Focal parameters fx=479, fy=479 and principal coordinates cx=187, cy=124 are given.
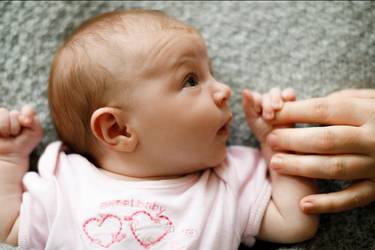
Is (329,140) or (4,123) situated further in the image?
(4,123)

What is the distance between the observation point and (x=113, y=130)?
1077mm

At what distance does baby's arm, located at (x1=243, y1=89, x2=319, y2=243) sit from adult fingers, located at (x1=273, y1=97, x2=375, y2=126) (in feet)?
0.11

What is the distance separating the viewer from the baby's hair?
3.40 ft

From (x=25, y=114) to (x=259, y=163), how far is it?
22.4 inches

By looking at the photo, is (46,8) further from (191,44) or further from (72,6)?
(191,44)

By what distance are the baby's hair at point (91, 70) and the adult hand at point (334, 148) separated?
0.34 metres

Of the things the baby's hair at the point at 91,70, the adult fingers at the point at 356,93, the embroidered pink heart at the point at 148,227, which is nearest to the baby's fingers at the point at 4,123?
the baby's hair at the point at 91,70

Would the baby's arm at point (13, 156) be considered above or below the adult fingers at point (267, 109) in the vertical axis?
below

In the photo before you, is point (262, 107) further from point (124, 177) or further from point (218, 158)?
point (124, 177)

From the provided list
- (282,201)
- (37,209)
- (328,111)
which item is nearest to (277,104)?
(328,111)

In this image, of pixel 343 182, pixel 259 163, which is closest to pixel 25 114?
pixel 259 163

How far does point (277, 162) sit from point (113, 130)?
37 centimetres

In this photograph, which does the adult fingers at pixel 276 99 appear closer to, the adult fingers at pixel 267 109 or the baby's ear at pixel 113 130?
the adult fingers at pixel 267 109

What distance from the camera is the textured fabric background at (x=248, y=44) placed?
120 cm
